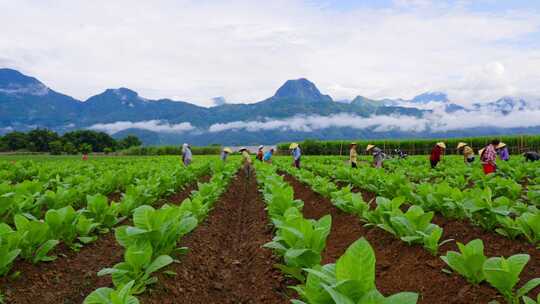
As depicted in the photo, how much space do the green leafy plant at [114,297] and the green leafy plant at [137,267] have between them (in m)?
0.65

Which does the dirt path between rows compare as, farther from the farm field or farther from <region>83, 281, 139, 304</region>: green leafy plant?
<region>83, 281, 139, 304</region>: green leafy plant

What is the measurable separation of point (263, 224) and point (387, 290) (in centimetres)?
377

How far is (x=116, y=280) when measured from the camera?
334 centimetres

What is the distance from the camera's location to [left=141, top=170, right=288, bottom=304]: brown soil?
13.1 ft

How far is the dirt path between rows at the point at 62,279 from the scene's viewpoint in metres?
3.95

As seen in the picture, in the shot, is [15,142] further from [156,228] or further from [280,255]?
Answer: [156,228]

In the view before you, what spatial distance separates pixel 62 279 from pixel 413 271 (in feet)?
11.5

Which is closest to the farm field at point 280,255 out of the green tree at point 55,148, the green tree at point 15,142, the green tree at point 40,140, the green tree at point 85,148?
the green tree at point 55,148

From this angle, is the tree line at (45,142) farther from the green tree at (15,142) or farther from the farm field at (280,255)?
the farm field at (280,255)

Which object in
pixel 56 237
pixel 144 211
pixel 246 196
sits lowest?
pixel 246 196

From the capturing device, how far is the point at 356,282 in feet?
6.81

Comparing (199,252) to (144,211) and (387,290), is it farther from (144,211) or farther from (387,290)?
(387,290)

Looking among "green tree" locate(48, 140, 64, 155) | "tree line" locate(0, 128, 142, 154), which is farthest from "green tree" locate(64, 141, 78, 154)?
"green tree" locate(48, 140, 64, 155)

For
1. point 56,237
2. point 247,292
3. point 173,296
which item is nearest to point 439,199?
point 247,292
